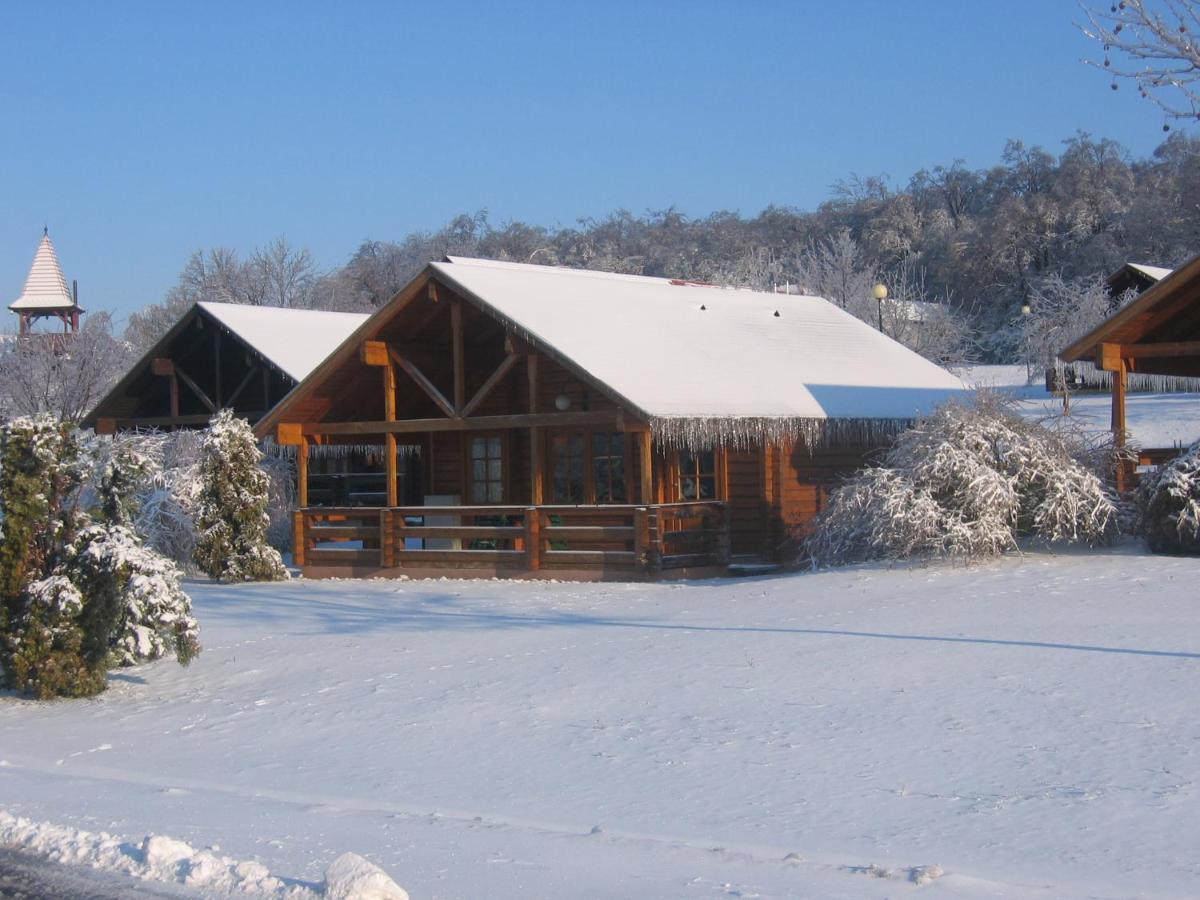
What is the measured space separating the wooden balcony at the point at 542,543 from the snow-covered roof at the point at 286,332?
5.95m

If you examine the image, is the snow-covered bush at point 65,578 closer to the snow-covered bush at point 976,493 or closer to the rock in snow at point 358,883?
the rock in snow at point 358,883

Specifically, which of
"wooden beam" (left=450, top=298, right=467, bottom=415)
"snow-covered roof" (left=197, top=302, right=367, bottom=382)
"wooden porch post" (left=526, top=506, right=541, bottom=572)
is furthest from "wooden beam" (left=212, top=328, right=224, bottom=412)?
"wooden porch post" (left=526, top=506, right=541, bottom=572)

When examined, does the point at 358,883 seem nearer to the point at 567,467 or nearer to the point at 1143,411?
the point at 567,467

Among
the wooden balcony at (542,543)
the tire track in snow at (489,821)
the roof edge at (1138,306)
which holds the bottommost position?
the tire track in snow at (489,821)

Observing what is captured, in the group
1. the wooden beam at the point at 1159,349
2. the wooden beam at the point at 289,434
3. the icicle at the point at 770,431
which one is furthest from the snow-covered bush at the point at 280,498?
the wooden beam at the point at 1159,349

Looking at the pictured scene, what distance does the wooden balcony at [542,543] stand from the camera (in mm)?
19203

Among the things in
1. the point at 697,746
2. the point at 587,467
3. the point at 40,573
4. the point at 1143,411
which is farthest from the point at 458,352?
the point at 1143,411

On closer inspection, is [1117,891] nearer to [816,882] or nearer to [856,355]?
[816,882]

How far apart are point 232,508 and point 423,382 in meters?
3.44

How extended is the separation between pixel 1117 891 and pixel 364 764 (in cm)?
514

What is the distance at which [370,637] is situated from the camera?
14.7m

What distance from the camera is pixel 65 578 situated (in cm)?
1206

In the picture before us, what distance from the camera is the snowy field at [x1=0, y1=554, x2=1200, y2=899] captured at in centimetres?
680

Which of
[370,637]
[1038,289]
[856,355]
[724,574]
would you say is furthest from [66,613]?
[1038,289]
